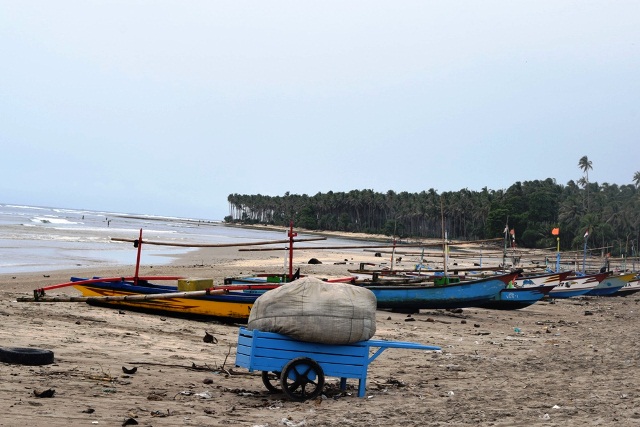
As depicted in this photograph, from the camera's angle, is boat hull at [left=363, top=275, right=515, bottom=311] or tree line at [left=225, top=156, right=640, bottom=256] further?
tree line at [left=225, top=156, right=640, bottom=256]

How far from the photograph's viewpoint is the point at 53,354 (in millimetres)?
8359

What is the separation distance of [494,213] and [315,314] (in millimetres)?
90491

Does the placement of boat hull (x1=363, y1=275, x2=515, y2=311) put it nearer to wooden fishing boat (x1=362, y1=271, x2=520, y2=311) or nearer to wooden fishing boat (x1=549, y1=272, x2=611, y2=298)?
wooden fishing boat (x1=362, y1=271, x2=520, y2=311)

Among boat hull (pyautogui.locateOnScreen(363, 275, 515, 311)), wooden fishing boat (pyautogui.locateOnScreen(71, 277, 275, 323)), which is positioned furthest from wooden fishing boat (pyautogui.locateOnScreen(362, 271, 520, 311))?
wooden fishing boat (pyautogui.locateOnScreen(71, 277, 275, 323))

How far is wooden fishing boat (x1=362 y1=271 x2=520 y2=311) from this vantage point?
18.7 m

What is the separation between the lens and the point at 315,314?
783cm

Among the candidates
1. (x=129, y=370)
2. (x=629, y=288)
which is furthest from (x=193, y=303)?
(x=629, y=288)

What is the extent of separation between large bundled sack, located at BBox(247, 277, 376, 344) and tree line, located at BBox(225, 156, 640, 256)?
169 feet

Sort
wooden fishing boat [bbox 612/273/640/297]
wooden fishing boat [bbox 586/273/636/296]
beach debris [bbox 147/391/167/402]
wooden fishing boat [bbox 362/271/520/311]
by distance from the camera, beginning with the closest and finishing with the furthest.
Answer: beach debris [bbox 147/391/167/402] < wooden fishing boat [bbox 362/271/520/311] < wooden fishing boat [bbox 586/273/636/296] < wooden fishing boat [bbox 612/273/640/297]

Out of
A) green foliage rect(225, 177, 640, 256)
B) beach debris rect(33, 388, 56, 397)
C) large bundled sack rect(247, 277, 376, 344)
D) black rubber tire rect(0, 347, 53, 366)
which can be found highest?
green foliage rect(225, 177, 640, 256)

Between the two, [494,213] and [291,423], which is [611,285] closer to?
[291,423]

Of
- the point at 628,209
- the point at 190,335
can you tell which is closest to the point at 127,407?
the point at 190,335

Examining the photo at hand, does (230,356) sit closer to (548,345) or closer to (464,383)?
(464,383)

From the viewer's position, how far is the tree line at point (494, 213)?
89.1m
